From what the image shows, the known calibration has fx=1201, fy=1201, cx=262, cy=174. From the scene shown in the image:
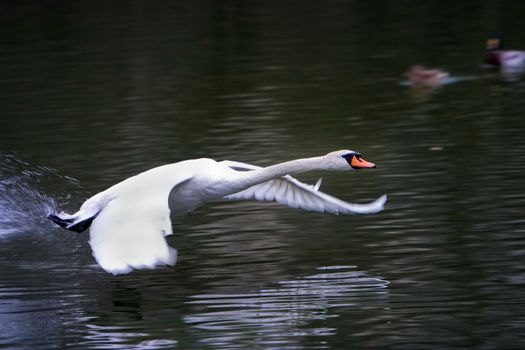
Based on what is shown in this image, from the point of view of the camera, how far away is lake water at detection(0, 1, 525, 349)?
7.29 m

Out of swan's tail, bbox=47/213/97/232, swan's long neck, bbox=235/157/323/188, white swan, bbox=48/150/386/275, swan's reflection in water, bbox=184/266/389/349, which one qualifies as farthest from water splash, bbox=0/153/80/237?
swan's reflection in water, bbox=184/266/389/349

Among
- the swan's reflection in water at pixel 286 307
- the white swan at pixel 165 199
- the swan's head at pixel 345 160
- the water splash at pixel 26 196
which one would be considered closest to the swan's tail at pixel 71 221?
the white swan at pixel 165 199

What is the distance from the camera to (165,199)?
7492 mm

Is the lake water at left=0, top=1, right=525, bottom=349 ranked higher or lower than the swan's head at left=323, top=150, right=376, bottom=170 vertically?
lower

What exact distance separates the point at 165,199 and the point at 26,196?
3621mm

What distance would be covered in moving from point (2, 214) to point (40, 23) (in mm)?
14685

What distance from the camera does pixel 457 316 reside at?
7.12 meters

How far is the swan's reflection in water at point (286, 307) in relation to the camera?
22.9 ft

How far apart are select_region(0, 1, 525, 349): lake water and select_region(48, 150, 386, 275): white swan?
1.34 ft

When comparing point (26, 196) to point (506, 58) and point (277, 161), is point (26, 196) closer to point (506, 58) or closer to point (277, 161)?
point (277, 161)

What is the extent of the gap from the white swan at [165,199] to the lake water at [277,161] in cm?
41

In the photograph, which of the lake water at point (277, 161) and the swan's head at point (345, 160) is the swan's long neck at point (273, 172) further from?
the lake water at point (277, 161)

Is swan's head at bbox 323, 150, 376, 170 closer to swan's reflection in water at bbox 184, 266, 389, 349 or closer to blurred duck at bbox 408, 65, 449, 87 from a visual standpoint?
swan's reflection in water at bbox 184, 266, 389, 349

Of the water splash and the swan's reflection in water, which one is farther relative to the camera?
the water splash
